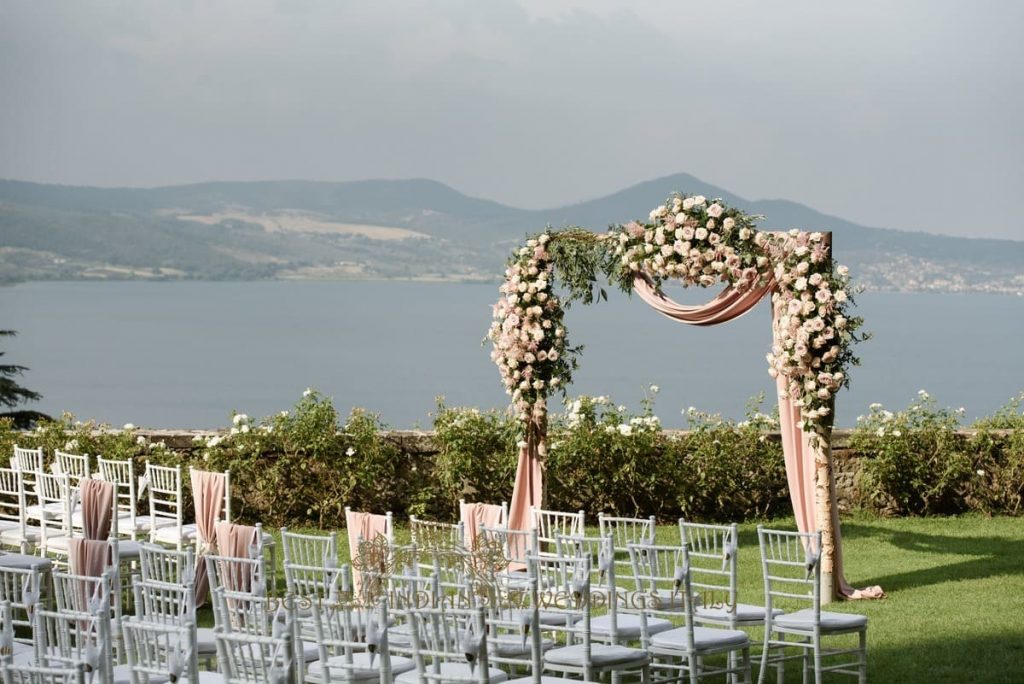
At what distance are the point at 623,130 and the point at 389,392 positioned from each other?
126 feet

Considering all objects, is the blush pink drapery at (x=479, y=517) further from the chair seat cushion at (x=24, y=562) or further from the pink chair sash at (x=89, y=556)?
the chair seat cushion at (x=24, y=562)

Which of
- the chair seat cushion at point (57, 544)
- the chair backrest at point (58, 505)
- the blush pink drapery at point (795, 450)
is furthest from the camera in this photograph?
the chair seat cushion at point (57, 544)

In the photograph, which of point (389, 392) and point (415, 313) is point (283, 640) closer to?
point (389, 392)

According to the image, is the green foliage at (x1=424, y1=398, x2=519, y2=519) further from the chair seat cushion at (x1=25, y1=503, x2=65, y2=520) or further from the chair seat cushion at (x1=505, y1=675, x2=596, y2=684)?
the chair seat cushion at (x1=505, y1=675, x2=596, y2=684)

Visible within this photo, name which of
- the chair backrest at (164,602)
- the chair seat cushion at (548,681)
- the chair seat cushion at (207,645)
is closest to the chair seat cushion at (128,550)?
the chair backrest at (164,602)

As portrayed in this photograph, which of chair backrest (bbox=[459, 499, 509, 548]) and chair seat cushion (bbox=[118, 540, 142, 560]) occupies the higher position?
chair backrest (bbox=[459, 499, 509, 548])

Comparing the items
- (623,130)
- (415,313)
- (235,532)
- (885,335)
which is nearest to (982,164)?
(885,335)

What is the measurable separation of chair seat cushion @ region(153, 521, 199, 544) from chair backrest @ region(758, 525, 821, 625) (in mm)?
3998

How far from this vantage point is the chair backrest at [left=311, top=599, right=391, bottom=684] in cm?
490

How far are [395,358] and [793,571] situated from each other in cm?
5540

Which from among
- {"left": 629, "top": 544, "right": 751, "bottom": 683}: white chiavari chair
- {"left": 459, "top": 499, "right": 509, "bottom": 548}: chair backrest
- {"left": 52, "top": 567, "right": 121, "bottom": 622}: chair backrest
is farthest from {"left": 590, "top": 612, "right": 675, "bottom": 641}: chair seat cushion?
{"left": 52, "top": 567, "right": 121, "bottom": 622}: chair backrest

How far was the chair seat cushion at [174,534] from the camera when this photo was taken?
991 centimetres

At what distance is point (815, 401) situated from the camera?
9531mm

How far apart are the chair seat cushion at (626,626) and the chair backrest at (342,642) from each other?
3.72 ft
